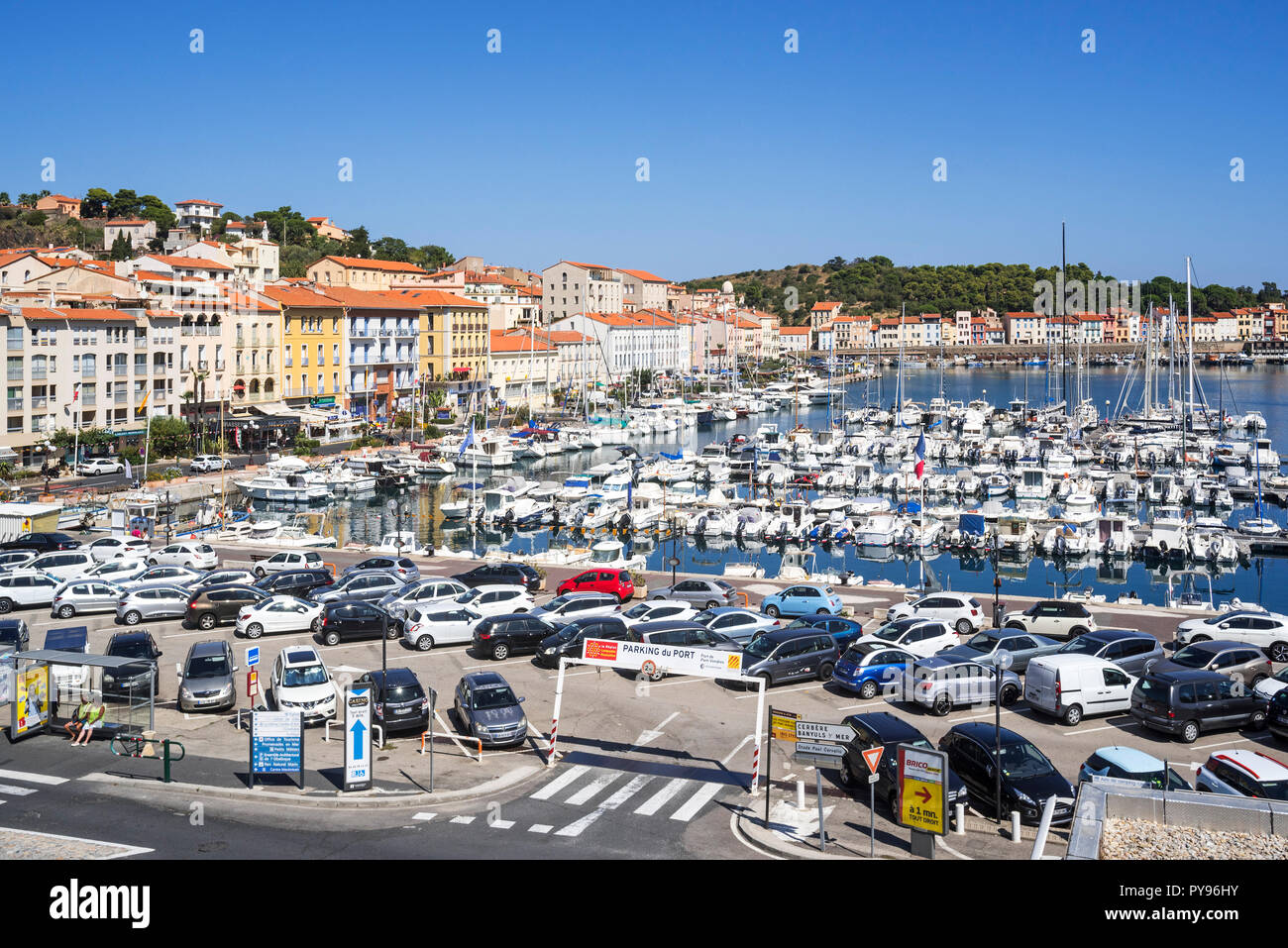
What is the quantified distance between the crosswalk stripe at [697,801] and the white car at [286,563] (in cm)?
2084

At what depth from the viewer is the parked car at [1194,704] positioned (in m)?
18.2

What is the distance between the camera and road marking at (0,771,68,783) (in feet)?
51.2

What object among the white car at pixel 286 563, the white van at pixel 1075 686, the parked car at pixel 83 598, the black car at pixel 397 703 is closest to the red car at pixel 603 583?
the white car at pixel 286 563

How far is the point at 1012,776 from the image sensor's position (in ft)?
49.2

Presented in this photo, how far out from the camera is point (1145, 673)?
19469 mm

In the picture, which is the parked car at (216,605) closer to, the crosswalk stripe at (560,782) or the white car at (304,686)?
the white car at (304,686)

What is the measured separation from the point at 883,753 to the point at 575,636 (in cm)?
912

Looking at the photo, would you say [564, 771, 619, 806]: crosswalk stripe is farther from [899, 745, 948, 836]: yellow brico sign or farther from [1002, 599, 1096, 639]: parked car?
[1002, 599, 1096, 639]: parked car

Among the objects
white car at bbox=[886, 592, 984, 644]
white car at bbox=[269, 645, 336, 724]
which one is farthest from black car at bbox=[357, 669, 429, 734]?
white car at bbox=[886, 592, 984, 644]

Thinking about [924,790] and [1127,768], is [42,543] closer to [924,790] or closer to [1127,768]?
[924,790]

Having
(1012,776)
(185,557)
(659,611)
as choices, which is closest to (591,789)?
(1012,776)

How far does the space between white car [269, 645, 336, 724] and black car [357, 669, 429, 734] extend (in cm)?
97
